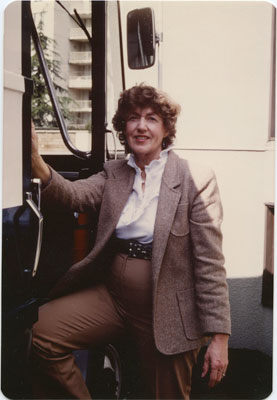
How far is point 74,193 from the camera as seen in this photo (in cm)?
161

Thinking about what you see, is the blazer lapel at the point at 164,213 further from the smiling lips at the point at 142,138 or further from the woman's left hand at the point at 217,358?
the woman's left hand at the point at 217,358

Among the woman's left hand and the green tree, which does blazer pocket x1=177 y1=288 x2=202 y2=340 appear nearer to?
the woman's left hand

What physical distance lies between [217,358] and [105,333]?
0.43 meters

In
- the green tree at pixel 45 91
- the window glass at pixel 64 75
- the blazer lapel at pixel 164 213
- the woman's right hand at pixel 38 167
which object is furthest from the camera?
the green tree at pixel 45 91

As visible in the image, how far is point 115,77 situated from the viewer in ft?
7.23

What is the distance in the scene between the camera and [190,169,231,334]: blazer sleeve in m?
1.53

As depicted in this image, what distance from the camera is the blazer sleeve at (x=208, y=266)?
1.53m

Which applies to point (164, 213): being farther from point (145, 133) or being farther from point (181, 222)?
point (145, 133)

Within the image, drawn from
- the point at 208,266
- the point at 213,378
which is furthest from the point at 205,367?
the point at 208,266

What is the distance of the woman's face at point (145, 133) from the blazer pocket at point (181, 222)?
279mm

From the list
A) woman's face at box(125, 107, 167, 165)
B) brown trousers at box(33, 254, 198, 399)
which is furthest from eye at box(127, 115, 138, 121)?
brown trousers at box(33, 254, 198, 399)

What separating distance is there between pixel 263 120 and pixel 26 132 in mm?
989

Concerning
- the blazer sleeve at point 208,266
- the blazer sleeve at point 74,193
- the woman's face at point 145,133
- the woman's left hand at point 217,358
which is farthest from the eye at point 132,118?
the woman's left hand at point 217,358

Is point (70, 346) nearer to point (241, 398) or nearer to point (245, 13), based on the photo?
point (241, 398)
